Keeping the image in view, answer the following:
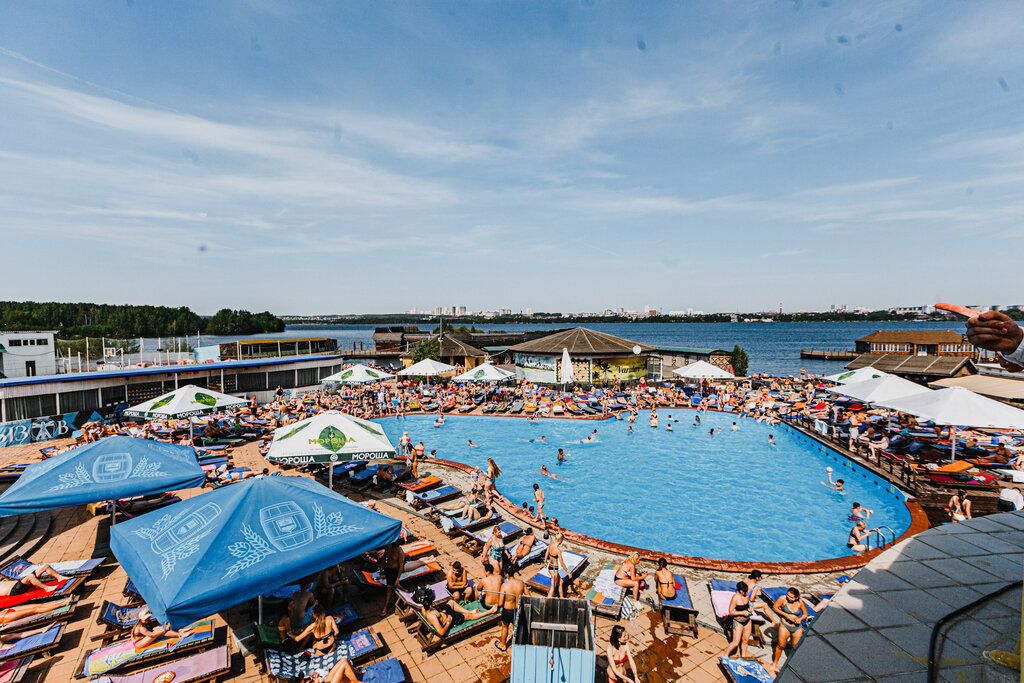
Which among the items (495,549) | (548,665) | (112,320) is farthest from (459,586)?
(112,320)

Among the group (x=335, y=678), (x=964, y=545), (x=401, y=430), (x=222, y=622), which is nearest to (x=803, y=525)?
(x=964, y=545)

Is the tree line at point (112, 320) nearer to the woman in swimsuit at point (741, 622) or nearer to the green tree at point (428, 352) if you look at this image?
the green tree at point (428, 352)

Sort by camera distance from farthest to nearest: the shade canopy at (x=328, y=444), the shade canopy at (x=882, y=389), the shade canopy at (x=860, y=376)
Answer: the shade canopy at (x=860, y=376), the shade canopy at (x=882, y=389), the shade canopy at (x=328, y=444)

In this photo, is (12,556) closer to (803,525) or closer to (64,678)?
(64,678)

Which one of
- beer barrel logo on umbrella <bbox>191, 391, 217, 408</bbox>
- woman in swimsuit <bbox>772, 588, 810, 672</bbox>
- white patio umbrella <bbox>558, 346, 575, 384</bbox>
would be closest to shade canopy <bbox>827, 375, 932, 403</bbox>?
woman in swimsuit <bbox>772, 588, 810, 672</bbox>

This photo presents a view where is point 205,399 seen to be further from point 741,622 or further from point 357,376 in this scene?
point 741,622

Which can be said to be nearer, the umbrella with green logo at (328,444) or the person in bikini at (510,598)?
the person in bikini at (510,598)

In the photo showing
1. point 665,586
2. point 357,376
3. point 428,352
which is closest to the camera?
point 665,586

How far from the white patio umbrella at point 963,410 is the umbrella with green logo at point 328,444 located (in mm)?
15191

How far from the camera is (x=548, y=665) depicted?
15.3 feet

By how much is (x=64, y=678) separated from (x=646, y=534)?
10772 mm

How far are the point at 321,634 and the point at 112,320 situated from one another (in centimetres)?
14836

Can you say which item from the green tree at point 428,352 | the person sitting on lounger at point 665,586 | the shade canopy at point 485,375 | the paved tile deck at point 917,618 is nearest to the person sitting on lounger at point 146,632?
the person sitting on lounger at point 665,586

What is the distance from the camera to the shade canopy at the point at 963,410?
1240 cm
